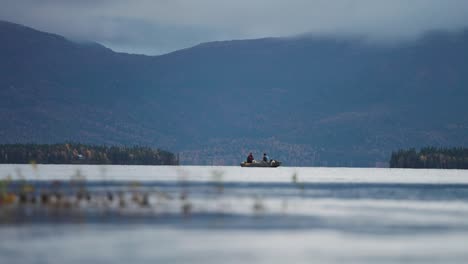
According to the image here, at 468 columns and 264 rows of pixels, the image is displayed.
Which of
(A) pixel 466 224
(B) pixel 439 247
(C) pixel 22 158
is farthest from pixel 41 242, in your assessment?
(C) pixel 22 158

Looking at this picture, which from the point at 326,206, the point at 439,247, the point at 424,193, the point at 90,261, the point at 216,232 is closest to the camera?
the point at 90,261

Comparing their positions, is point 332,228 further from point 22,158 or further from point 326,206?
point 22,158

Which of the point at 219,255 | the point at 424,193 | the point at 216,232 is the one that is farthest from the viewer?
the point at 424,193

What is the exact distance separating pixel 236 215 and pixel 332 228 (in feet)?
23.5

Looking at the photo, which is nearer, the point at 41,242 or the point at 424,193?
the point at 41,242

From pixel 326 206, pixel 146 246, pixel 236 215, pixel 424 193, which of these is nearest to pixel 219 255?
pixel 146 246

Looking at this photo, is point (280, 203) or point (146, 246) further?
point (280, 203)

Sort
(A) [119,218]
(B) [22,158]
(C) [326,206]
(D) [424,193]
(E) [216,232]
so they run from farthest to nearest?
(B) [22,158], (D) [424,193], (C) [326,206], (A) [119,218], (E) [216,232]

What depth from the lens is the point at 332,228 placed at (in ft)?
153

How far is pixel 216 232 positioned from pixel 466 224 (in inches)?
517

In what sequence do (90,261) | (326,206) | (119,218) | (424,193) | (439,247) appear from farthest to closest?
(424,193)
(326,206)
(119,218)
(439,247)
(90,261)

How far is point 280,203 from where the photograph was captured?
62906mm

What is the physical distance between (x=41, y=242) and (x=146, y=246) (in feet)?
12.4

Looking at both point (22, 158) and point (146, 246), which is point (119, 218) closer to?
point (146, 246)
